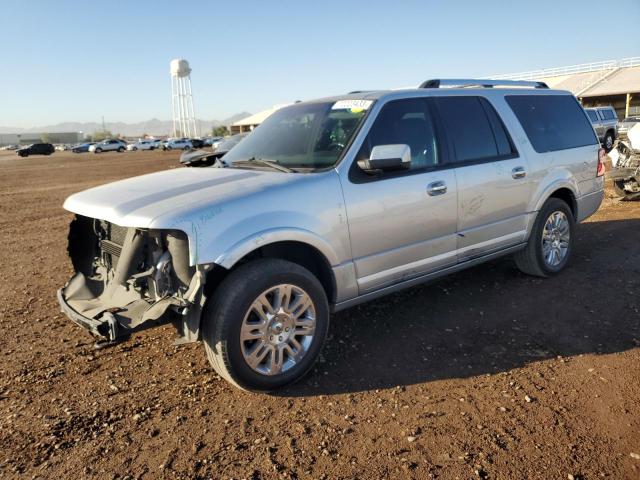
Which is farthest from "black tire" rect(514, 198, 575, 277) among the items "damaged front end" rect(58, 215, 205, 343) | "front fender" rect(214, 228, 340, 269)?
"damaged front end" rect(58, 215, 205, 343)

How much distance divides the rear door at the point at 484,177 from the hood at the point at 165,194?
5.31 ft

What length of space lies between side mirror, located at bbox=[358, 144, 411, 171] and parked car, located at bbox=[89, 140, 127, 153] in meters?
60.7

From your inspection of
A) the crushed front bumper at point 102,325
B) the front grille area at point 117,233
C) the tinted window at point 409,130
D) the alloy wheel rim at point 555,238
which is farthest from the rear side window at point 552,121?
the crushed front bumper at point 102,325

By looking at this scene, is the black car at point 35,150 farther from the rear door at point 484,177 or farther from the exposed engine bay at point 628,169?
the rear door at point 484,177

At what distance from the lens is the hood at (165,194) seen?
123 inches

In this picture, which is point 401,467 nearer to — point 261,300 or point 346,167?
point 261,300

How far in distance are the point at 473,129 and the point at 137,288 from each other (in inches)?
124

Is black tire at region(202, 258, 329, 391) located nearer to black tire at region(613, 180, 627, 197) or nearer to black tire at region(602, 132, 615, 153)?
black tire at region(613, 180, 627, 197)

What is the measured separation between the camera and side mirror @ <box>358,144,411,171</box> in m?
3.62

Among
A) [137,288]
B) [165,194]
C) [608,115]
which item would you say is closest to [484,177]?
[165,194]

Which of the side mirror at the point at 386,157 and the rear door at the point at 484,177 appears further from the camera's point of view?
the rear door at the point at 484,177

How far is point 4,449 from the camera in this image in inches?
114

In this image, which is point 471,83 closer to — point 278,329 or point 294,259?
point 294,259

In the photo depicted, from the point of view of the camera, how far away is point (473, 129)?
462 cm
